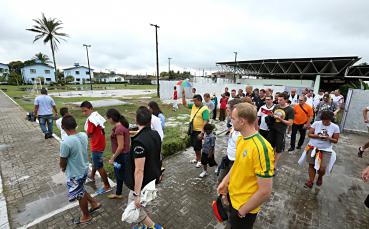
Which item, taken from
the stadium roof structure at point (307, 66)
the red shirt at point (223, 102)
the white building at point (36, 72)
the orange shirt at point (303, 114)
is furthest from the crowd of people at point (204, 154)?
the white building at point (36, 72)

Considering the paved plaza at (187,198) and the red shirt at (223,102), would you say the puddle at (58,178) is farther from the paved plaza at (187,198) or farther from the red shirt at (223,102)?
the red shirt at (223,102)

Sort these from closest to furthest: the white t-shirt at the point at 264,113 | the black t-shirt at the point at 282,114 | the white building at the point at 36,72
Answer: the black t-shirt at the point at 282,114
the white t-shirt at the point at 264,113
the white building at the point at 36,72

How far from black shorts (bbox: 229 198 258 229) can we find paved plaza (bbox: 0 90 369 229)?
112cm

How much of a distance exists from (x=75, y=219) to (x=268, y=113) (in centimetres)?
453

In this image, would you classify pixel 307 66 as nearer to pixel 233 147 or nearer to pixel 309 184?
pixel 309 184

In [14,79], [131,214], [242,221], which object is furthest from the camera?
[14,79]

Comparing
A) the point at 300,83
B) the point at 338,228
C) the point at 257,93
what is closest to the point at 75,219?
the point at 338,228

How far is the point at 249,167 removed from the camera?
1.58 meters

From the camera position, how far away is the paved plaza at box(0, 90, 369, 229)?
2.87m

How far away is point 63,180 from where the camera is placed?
3.98m

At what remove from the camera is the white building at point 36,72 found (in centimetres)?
5244

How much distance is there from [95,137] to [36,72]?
68.7 meters

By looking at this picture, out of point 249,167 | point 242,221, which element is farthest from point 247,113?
point 242,221

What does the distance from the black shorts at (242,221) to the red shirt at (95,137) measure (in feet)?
8.38
